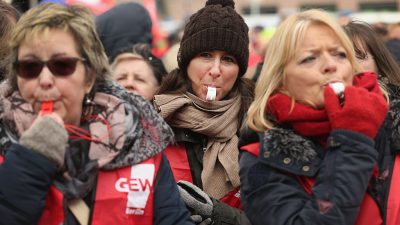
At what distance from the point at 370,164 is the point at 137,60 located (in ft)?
8.02

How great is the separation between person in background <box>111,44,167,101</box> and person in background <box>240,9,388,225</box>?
5.80 ft

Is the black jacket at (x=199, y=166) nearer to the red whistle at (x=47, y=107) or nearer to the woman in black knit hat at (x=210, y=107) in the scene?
the woman in black knit hat at (x=210, y=107)

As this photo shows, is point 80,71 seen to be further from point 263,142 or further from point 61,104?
point 263,142

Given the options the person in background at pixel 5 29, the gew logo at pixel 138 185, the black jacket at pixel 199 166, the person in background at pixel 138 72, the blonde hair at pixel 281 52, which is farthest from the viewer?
the person in background at pixel 138 72

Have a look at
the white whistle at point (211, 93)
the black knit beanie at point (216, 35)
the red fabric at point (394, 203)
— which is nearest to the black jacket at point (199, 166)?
the white whistle at point (211, 93)

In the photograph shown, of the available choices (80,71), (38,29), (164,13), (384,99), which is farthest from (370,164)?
(164,13)

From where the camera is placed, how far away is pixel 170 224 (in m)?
2.92

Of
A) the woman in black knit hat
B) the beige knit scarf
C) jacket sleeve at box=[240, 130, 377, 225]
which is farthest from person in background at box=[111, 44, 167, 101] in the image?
jacket sleeve at box=[240, 130, 377, 225]

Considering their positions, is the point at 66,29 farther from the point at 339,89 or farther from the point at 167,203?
the point at 339,89

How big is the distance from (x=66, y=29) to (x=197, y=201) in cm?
109

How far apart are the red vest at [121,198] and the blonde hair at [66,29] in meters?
0.38

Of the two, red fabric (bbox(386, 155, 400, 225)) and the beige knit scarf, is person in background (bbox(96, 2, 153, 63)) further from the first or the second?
red fabric (bbox(386, 155, 400, 225))

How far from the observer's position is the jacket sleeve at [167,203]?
115 inches

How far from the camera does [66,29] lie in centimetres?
282
